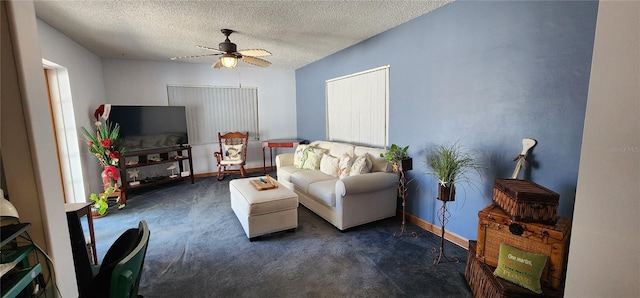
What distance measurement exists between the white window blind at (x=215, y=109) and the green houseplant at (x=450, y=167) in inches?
163

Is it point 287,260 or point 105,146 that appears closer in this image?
point 287,260

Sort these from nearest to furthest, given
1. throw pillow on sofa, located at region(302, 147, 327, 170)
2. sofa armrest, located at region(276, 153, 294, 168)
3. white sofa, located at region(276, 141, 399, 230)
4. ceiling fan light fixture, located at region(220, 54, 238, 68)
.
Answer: white sofa, located at region(276, 141, 399, 230)
ceiling fan light fixture, located at region(220, 54, 238, 68)
throw pillow on sofa, located at region(302, 147, 327, 170)
sofa armrest, located at region(276, 153, 294, 168)

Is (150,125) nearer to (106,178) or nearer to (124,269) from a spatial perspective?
(106,178)

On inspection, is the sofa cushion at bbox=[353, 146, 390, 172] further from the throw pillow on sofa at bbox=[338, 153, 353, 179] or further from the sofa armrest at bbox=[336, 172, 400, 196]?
the throw pillow on sofa at bbox=[338, 153, 353, 179]

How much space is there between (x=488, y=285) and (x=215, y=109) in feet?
17.6

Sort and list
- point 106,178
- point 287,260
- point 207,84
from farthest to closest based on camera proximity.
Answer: point 207,84 → point 106,178 → point 287,260

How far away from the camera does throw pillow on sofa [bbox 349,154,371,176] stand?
3.14 meters

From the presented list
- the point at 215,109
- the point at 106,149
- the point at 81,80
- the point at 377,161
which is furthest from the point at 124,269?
the point at 215,109

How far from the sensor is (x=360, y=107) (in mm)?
4031

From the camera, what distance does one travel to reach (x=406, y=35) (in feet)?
10.1

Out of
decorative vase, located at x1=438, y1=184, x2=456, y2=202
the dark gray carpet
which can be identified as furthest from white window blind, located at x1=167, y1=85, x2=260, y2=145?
decorative vase, located at x1=438, y1=184, x2=456, y2=202

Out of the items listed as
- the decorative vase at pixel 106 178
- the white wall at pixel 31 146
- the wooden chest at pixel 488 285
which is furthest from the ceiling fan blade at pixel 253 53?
the wooden chest at pixel 488 285

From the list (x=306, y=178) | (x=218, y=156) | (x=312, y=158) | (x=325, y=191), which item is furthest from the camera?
(x=218, y=156)

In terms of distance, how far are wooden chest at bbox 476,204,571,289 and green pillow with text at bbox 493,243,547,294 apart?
6 cm
